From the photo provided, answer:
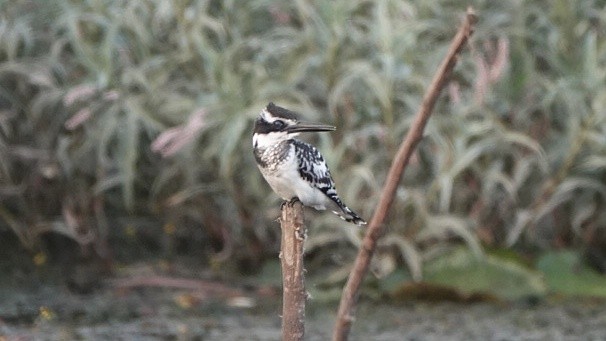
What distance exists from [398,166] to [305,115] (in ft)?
10.1

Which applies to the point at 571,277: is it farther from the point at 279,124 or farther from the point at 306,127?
the point at 306,127

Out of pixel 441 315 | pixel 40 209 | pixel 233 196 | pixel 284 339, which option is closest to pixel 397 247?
pixel 441 315

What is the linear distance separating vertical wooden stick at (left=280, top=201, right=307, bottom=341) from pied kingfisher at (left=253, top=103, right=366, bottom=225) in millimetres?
334

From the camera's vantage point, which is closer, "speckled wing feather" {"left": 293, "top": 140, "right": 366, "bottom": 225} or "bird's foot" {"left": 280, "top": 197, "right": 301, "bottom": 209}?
"bird's foot" {"left": 280, "top": 197, "right": 301, "bottom": 209}

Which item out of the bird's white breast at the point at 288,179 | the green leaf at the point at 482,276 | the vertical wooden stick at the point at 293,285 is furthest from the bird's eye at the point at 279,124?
the green leaf at the point at 482,276

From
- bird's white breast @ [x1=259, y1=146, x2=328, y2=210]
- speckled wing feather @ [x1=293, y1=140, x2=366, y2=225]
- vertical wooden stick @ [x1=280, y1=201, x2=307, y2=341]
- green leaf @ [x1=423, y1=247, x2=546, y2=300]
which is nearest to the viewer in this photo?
vertical wooden stick @ [x1=280, y1=201, x2=307, y2=341]

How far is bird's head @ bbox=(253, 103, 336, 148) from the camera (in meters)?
3.75

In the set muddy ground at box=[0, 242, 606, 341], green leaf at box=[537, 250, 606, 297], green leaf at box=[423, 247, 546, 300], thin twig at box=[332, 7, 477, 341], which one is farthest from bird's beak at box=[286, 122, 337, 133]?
Answer: green leaf at box=[537, 250, 606, 297]

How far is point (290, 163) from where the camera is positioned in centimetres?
401

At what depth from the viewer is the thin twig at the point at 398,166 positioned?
268 cm

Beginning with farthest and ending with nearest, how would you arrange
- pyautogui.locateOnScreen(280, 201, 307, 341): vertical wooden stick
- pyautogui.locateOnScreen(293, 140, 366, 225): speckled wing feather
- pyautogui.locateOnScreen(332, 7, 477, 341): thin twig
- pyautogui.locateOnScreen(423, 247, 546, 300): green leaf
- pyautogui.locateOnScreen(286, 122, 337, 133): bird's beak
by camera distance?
pyautogui.locateOnScreen(423, 247, 546, 300): green leaf
pyautogui.locateOnScreen(293, 140, 366, 225): speckled wing feather
pyautogui.locateOnScreen(286, 122, 337, 133): bird's beak
pyautogui.locateOnScreen(280, 201, 307, 341): vertical wooden stick
pyautogui.locateOnScreen(332, 7, 477, 341): thin twig

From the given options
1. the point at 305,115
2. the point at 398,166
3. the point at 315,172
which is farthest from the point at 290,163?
the point at 305,115

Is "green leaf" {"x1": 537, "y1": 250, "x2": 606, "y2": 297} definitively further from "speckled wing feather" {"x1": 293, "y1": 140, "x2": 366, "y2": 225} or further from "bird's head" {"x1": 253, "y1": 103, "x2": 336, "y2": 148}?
"bird's head" {"x1": 253, "y1": 103, "x2": 336, "y2": 148}

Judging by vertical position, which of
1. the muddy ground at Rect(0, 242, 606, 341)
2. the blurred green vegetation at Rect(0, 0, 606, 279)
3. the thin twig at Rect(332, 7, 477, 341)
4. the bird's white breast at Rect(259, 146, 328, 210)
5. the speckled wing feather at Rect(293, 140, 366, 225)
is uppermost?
the blurred green vegetation at Rect(0, 0, 606, 279)
